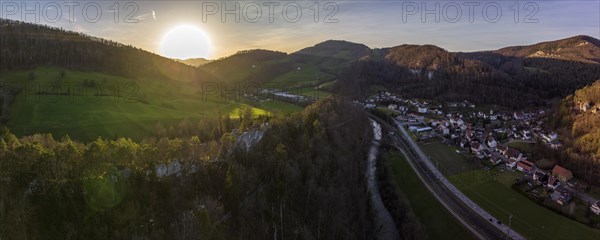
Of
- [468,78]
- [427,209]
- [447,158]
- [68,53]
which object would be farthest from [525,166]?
[468,78]

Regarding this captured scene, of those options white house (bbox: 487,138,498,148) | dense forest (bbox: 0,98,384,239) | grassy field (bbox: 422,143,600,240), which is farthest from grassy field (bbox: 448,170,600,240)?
white house (bbox: 487,138,498,148)

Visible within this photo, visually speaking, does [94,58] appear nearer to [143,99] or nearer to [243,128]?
[143,99]

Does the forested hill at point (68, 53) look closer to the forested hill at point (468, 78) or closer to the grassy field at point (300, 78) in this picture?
the grassy field at point (300, 78)

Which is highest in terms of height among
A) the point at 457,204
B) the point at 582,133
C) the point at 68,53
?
the point at 68,53

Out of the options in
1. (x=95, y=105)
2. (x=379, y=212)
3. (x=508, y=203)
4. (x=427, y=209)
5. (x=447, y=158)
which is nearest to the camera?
→ (x=379, y=212)

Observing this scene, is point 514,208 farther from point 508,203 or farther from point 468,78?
point 468,78

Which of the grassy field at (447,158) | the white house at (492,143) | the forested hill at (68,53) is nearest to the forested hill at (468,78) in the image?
the white house at (492,143)

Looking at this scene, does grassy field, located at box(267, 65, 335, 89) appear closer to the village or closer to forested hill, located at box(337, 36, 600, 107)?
forested hill, located at box(337, 36, 600, 107)
